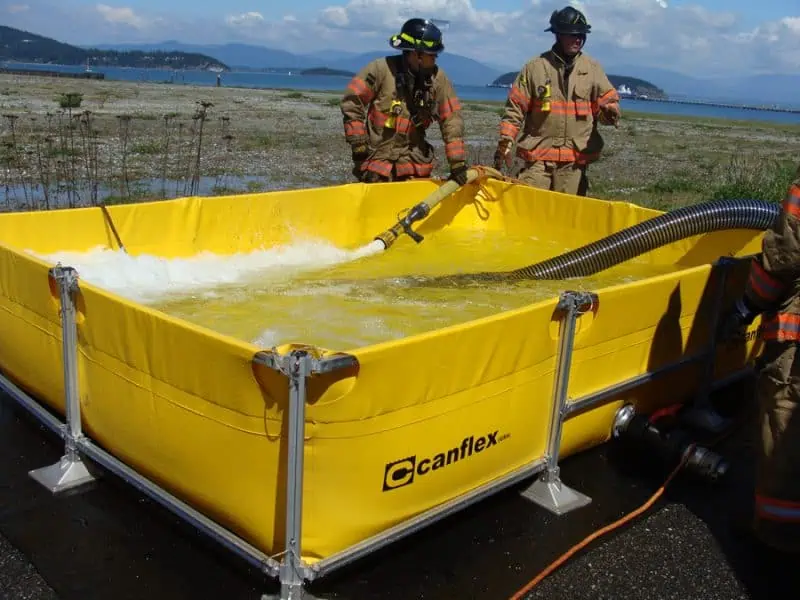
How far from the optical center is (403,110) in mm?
6273

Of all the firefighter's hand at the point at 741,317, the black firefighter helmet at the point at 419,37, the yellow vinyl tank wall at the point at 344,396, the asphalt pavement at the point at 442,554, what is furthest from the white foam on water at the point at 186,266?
the firefighter's hand at the point at 741,317

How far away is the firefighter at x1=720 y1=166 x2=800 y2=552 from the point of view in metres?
2.85

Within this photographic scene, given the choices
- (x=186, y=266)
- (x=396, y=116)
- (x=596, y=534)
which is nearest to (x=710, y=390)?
(x=596, y=534)

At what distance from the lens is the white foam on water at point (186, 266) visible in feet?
14.3

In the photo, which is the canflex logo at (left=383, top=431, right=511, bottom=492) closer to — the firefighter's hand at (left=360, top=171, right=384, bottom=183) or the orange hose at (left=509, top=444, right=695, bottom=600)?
the orange hose at (left=509, top=444, right=695, bottom=600)

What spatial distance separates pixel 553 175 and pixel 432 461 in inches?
176

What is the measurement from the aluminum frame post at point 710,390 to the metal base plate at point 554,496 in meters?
1.01

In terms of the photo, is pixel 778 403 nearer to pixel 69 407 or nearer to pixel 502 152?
pixel 69 407

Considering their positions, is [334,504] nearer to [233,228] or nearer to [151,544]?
[151,544]

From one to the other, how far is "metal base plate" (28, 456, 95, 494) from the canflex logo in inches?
54.8

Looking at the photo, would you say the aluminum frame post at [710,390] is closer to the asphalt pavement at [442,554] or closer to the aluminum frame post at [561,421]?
the asphalt pavement at [442,554]

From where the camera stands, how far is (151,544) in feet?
9.12

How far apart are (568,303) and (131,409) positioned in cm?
163

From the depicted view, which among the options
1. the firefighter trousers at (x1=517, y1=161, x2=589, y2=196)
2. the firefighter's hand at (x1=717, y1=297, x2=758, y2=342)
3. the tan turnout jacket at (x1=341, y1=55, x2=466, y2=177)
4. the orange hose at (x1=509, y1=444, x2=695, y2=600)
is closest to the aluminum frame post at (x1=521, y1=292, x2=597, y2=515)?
the orange hose at (x1=509, y1=444, x2=695, y2=600)
